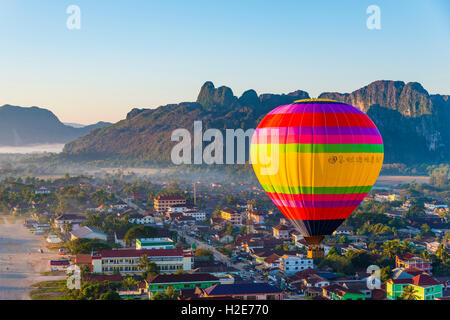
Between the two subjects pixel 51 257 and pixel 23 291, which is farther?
pixel 51 257

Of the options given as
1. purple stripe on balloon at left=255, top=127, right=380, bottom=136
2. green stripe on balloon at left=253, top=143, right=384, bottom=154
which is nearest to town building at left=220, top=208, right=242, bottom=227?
purple stripe on balloon at left=255, top=127, right=380, bottom=136

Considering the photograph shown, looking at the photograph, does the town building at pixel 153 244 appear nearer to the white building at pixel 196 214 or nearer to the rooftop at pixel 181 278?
the rooftop at pixel 181 278

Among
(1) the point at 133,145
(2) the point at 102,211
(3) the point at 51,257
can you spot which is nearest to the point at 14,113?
(1) the point at 133,145

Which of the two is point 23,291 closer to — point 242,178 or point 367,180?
point 367,180

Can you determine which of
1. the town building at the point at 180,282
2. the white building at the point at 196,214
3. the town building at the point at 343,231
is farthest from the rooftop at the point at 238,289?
the white building at the point at 196,214

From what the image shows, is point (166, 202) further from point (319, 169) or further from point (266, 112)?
point (266, 112)
